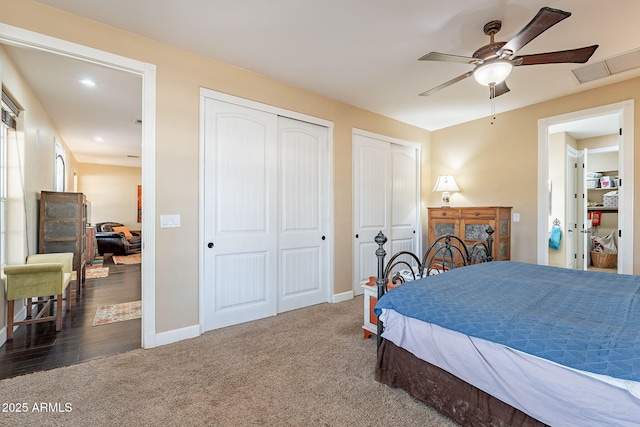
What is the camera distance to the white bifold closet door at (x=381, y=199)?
4.14 m

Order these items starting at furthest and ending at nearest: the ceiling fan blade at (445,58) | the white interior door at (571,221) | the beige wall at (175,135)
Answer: the white interior door at (571,221) → the beige wall at (175,135) → the ceiling fan blade at (445,58)

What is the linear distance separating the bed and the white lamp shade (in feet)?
8.61

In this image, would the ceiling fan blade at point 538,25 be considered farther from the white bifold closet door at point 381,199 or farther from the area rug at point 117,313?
the area rug at point 117,313

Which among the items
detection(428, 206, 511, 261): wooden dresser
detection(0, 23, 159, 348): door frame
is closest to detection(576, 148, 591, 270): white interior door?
detection(428, 206, 511, 261): wooden dresser

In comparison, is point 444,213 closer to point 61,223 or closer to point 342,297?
point 342,297

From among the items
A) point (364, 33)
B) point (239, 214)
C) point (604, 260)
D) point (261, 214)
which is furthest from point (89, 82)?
point (604, 260)

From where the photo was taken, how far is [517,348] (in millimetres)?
1228

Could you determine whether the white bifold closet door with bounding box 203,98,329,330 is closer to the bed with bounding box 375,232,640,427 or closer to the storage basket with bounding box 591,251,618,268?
the bed with bounding box 375,232,640,427

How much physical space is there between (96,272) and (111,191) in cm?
423

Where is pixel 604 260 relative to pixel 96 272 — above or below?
above

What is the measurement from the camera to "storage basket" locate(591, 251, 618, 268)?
534cm

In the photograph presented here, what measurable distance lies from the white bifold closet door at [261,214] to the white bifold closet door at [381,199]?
1.91 feet

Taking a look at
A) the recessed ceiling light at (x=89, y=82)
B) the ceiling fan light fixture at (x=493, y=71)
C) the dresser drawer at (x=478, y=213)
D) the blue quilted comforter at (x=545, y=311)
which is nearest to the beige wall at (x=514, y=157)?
the dresser drawer at (x=478, y=213)

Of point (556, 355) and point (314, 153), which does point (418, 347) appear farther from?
point (314, 153)
